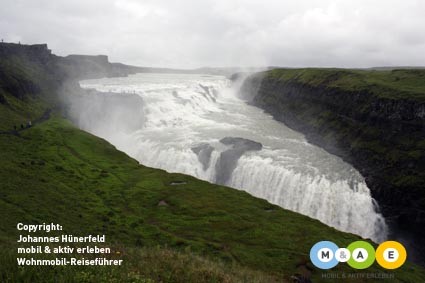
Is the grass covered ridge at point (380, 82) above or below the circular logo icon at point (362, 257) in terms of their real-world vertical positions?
above

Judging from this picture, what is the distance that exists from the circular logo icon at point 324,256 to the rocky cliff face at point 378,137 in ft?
78.5

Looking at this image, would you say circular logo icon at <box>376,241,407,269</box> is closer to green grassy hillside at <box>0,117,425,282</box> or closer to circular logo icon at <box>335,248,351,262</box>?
green grassy hillside at <box>0,117,425,282</box>

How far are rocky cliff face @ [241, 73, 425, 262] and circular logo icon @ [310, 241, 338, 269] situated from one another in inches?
942

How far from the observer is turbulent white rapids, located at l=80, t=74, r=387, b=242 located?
180ft

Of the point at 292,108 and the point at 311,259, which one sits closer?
the point at 311,259

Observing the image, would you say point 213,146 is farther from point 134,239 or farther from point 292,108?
point 292,108

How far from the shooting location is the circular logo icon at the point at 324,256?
32250 millimetres

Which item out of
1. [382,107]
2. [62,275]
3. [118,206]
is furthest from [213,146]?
[62,275]

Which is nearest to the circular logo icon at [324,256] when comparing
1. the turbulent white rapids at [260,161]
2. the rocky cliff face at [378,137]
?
the turbulent white rapids at [260,161]

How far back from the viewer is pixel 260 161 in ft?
212

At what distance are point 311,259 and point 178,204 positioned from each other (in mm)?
19046

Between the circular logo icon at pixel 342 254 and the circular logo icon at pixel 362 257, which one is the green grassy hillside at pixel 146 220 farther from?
the circular logo icon at pixel 362 257

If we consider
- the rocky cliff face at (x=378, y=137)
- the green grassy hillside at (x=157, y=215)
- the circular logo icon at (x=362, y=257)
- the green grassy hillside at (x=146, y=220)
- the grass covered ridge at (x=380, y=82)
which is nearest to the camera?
the green grassy hillside at (x=146, y=220)

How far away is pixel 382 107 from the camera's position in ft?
247
